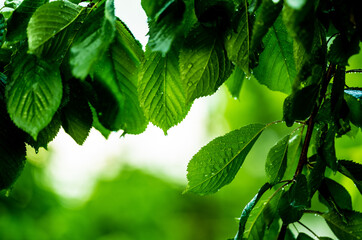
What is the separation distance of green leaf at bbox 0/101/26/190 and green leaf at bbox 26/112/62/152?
0.02 meters

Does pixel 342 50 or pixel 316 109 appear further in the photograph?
pixel 316 109

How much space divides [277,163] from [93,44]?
39 centimetres

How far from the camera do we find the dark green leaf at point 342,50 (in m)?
0.48

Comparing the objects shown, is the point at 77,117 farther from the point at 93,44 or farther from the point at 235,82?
the point at 235,82

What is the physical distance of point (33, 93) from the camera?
488 mm

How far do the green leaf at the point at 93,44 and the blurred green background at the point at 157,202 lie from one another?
409 centimetres

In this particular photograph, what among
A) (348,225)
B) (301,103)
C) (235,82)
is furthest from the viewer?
(235,82)

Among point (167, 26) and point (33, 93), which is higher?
point (167, 26)

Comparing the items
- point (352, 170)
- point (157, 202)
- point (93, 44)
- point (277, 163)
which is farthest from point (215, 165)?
point (157, 202)

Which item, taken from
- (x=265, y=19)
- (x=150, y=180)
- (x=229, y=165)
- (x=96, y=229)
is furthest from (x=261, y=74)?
(x=150, y=180)

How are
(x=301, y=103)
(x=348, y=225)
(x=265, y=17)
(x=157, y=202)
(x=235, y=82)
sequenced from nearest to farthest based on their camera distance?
(x=265, y=17) → (x=301, y=103) → (x=348, y=225) → (x=235, y=82) → (x=157, y=202)

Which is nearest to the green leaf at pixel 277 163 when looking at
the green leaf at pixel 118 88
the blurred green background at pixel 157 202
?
the green leaf at pixel 118 88

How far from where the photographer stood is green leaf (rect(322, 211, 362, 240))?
0.62 m

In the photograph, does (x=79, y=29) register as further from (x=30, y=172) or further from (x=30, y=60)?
(x=30, y=172)
